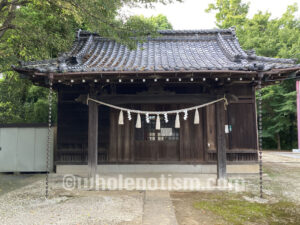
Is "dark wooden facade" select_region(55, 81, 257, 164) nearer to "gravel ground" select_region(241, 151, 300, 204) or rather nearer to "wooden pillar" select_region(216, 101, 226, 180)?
"gravel ground" select_region(241, 151, 300, 204)

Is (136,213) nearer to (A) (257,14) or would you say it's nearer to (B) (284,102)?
(B) (284,102)

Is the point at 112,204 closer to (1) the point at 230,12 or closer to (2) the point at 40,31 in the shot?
(2) the point at 40,31

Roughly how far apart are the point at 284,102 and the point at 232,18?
1415cm

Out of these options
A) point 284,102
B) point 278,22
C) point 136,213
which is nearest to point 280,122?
point 284,102

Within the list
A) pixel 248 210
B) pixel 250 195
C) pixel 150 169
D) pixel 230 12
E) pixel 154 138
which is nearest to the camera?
pixel 248 210

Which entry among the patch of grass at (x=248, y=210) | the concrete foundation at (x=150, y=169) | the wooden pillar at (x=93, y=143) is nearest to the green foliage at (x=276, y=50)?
the concrete foundation at (x=150, y=169)


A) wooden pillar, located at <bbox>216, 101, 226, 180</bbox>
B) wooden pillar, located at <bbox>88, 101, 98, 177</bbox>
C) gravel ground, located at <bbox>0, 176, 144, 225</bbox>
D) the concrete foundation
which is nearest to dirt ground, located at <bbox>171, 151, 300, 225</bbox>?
wooden pillar, located at <bbox>216, 101, 226, 180</bbox>

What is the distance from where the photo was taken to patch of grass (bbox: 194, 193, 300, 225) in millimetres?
4508

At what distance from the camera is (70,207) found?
202 inches

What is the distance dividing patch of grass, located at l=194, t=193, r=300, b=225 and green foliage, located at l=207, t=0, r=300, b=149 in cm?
1802

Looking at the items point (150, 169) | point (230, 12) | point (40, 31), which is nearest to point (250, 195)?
point (150, 169)

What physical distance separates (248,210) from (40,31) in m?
8.95

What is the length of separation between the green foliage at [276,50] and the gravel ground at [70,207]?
66.7 ft

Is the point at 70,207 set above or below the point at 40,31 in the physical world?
below
